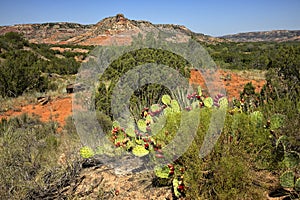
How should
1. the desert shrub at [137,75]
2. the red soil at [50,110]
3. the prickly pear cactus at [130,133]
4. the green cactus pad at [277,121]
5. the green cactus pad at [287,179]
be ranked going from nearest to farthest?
the green cactus pad at [287,179]
the green cactus pad at [277,121]
the prickly pear cactus at [130,133]
the desert shrub at [137,75]
the red soil at [50,110]

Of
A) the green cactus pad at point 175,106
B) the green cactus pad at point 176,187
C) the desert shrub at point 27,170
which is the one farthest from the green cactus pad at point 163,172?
the desert shrub at point 27,170

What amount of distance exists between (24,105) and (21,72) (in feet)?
9.36

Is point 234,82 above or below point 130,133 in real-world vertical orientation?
below

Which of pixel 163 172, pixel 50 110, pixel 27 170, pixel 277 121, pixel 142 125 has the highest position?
pixel 277 121

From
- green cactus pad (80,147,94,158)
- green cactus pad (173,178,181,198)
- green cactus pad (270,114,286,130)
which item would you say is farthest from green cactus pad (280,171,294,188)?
green cactus pad (80,147,94,158)

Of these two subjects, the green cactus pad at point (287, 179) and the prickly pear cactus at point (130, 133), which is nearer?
the green cactus pad at point (287, 179)

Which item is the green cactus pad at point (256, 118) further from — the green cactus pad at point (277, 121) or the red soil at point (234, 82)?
the red soil at point (234, 82)

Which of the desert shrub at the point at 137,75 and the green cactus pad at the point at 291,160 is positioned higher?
the desert shrub at the point at 137,75

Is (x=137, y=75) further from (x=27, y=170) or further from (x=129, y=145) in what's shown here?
(x=27, y=170)

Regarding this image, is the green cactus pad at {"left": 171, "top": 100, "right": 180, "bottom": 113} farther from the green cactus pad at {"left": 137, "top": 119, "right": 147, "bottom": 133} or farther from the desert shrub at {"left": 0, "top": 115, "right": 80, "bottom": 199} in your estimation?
the desert shrub at {"left": 0, "top": 115, "right": 80, "bottom": 199}

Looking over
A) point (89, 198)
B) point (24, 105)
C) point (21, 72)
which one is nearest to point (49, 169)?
point (89, 198)

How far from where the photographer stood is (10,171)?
11.1ft

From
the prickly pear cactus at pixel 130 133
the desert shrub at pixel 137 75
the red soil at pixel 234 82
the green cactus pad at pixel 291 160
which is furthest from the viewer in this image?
the red soil at pixel 234 82

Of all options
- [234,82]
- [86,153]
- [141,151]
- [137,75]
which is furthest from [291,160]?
[234,82]
